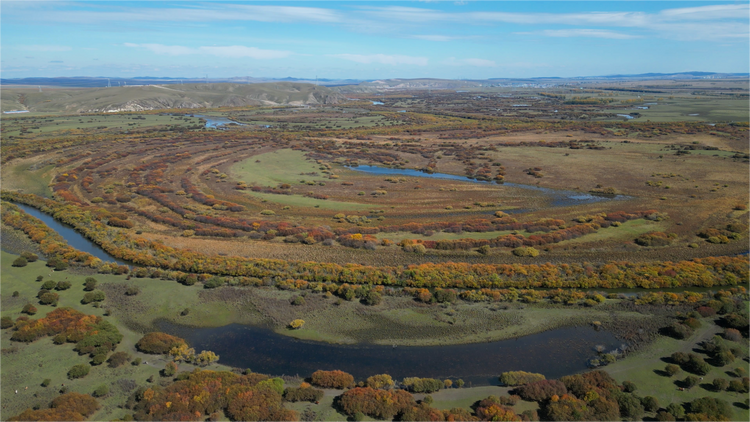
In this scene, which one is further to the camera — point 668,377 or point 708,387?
point 668,377

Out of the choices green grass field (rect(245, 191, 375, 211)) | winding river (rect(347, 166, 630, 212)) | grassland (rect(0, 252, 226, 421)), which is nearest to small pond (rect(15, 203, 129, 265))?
grassland (rect(0, 252, 226, 421))

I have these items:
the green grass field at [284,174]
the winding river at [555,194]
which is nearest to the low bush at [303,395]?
the green grass field at [284,174]

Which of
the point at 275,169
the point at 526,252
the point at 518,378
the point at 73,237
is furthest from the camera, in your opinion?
the point at 275,169

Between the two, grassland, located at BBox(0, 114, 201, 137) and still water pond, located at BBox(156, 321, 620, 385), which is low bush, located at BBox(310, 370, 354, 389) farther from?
grassland, located at BBox(0, 114, 201, 137)

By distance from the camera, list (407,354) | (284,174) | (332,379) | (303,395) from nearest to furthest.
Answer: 1. (303,395)
2. (332,379)
3. (407,354)
4. (284,174)

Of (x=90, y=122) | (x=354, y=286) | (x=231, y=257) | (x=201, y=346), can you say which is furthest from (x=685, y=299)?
(x=90, y=122)

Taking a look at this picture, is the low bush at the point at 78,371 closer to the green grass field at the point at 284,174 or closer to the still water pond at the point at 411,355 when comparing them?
the still water pond at the point at 411,355

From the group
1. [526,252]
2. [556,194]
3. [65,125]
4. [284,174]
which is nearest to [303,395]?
[526,252]

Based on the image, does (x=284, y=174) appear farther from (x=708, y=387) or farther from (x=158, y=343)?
(x=708, y=387)
